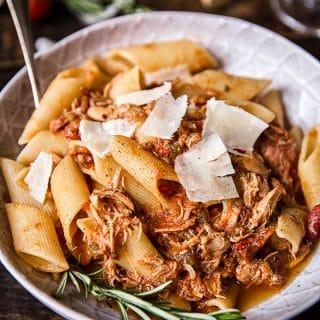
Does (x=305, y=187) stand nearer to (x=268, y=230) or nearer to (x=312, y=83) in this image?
(x=268, y=230)

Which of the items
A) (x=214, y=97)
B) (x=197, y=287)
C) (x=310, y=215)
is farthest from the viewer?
(x=214, y=97)

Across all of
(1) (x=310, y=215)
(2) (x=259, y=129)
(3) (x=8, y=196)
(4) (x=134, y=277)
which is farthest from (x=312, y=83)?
(3) (x=8, y=196)

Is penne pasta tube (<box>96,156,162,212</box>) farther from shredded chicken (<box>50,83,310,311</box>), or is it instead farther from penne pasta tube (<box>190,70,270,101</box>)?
penne pasta tube (<box>190,70,270,101</box>)

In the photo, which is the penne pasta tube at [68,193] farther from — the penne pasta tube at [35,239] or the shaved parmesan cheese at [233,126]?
the shaved parmesan cheese at [233,126]

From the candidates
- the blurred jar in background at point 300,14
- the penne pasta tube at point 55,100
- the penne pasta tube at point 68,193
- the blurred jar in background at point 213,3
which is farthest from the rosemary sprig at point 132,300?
the blurred jar in background at point 213,3

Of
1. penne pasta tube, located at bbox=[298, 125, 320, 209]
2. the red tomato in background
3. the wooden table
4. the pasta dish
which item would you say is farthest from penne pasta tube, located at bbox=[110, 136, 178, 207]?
the red tomato in background

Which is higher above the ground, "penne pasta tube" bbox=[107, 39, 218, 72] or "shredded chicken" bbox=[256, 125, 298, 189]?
"penne pasta tube" bbox=[107, 39, 218, 72]

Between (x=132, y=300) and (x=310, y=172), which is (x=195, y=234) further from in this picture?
(x=310, y=172)
